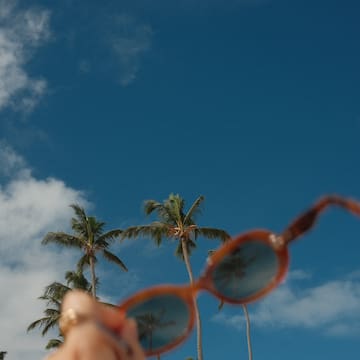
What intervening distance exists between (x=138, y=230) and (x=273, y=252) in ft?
75.7

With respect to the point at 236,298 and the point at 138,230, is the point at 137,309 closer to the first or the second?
the point at 236,298

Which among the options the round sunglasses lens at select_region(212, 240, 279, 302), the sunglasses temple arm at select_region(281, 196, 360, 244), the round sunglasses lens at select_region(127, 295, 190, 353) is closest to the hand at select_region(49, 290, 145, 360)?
the round sunglasses lens at select_region(127, 295, 190, 353)

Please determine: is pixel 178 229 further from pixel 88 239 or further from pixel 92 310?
pixel 92 310

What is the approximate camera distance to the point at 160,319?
15.0ft

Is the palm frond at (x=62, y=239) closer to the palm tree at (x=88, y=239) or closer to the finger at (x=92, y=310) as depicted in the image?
the palm tree at (x=88, y=239)

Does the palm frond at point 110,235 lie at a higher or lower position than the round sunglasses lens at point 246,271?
higher

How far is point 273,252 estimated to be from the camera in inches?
169

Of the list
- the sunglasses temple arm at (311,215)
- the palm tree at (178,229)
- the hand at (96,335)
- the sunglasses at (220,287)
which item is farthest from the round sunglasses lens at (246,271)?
the palm tree at (178,229)

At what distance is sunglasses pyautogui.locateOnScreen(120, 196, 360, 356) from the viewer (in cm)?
429

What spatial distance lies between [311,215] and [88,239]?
2565 cm

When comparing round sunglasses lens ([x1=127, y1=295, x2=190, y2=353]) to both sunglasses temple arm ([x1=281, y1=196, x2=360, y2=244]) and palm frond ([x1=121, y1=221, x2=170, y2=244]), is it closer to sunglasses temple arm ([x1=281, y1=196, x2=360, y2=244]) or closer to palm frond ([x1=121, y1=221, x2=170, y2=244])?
sunglasses temple arm ([x1=281, y1=196, x2=360, y2=244])

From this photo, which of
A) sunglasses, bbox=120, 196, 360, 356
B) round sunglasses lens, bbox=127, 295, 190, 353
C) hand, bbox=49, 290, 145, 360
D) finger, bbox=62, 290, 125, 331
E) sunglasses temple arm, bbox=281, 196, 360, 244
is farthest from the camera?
round sunglasses lens, bbox=127, 295, 190, 353

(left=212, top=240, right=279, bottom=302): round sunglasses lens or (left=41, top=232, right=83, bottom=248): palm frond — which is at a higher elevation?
(left=41, top=232, right=83, bottom=248): palm frond

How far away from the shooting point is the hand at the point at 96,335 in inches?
156
